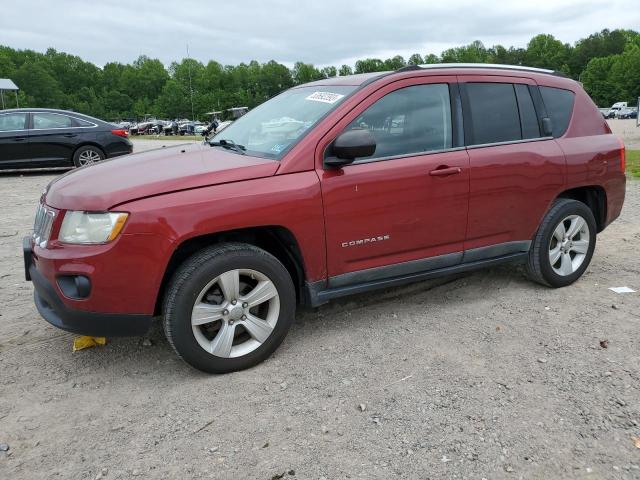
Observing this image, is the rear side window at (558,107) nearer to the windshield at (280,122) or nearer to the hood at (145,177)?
the windshield at (280,122)

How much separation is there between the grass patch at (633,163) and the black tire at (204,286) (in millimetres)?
9774

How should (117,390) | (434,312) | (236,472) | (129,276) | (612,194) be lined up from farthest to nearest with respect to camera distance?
(612,194), (434,312), (117,390), (129,276), (236,472)

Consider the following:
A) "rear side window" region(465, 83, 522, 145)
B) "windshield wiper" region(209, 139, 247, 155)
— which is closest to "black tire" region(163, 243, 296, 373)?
"windshield wiper" region(209, 139, 247, 155)

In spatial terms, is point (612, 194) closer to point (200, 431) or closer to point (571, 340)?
point (571, 340)

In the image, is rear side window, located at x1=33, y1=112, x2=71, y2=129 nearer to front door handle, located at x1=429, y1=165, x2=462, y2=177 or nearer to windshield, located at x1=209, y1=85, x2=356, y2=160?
windshield, located at x1=209, y1=85, x2=356, y2=160

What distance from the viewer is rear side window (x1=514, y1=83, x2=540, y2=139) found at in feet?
13.8

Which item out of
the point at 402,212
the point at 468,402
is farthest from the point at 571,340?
the point at 402,212

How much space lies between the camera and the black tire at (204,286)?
297cm

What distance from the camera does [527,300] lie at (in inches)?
170

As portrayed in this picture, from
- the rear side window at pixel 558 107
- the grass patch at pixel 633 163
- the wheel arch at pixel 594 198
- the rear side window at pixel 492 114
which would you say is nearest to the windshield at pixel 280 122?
the rear side window at pixel 492 114

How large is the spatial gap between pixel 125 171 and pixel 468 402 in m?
2.40

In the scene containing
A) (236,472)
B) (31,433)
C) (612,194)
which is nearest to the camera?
(236,472)

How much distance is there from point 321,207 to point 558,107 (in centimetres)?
244

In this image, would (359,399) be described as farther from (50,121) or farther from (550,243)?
(50,121)
